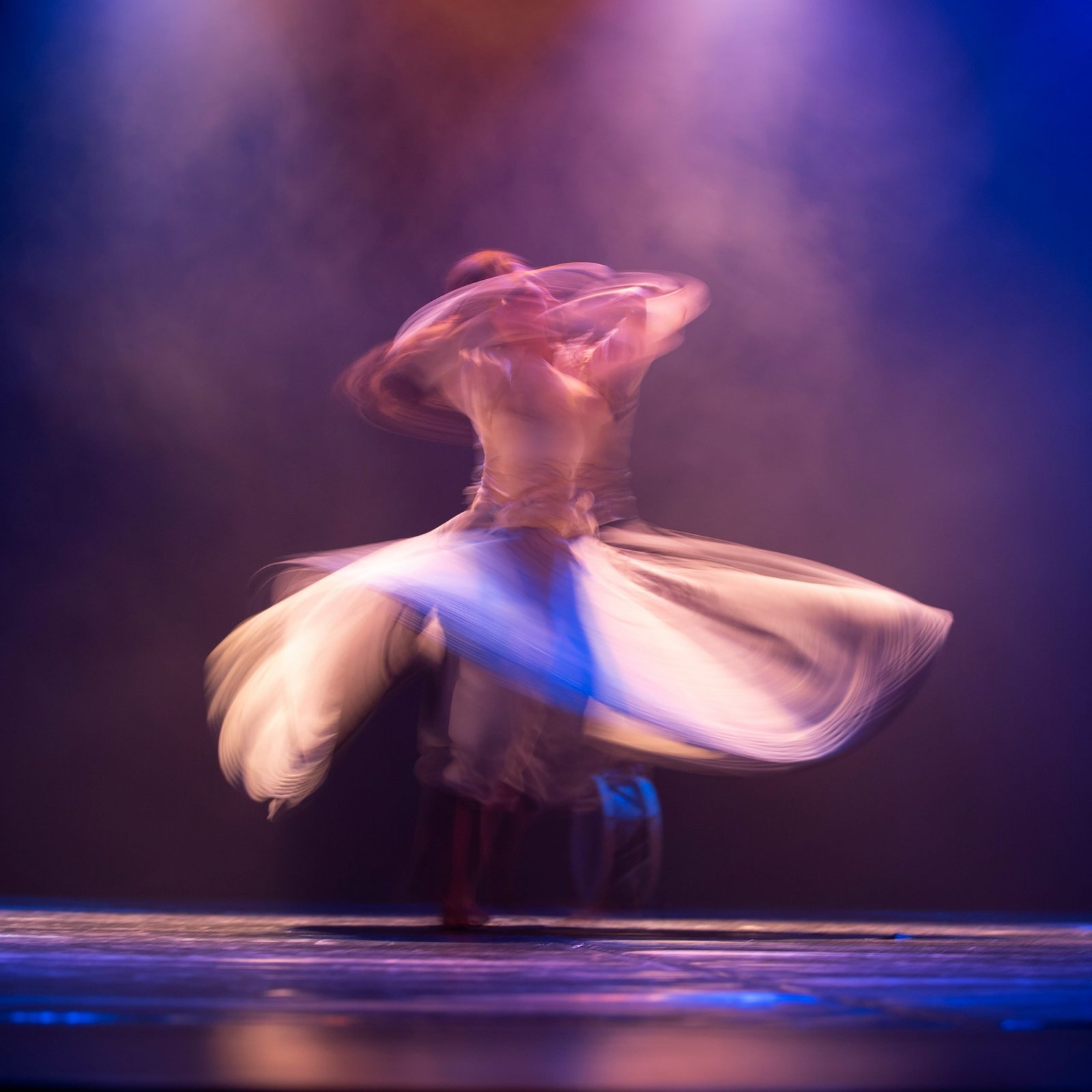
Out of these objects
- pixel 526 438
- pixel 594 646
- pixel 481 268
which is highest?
pixel 481 268

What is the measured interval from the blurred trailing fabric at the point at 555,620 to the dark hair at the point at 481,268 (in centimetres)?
5

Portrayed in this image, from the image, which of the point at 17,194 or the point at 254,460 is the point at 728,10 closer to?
the point at 254,460

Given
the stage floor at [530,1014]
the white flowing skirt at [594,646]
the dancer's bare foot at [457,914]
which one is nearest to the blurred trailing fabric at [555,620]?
the white flowing skirt at [594,646]

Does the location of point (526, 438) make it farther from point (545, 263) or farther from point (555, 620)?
point (545, 263)

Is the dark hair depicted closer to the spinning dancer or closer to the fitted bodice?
the spinning dancer

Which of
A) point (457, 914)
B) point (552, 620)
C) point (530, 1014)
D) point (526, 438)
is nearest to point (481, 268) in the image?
point (526, 438)

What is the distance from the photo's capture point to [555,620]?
2.30 metres

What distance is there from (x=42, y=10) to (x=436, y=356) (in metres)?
1.80

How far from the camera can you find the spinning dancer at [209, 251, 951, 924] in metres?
2.25

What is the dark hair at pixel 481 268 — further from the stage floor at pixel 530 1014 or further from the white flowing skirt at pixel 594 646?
the stage floor at pixel 530 1014

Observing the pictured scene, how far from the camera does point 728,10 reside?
3377 mm

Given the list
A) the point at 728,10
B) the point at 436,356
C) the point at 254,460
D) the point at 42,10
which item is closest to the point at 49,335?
the point at 254,460

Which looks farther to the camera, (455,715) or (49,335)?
(49,335)

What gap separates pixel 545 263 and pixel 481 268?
2.73 feet
